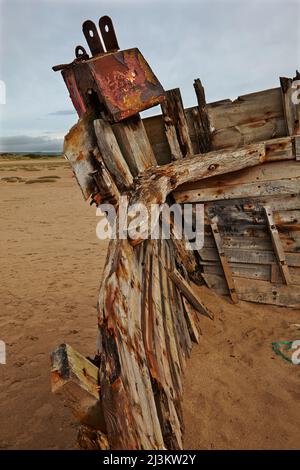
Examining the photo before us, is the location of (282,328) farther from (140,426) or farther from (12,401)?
(12,401)

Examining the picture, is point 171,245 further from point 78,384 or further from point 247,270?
point 78,384

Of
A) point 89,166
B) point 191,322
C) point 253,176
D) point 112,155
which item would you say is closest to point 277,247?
point 253,176

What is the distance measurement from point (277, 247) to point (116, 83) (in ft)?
7.52

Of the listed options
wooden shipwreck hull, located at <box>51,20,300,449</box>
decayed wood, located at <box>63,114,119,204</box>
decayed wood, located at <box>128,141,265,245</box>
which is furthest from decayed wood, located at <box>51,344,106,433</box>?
decayed wood, located at <box>128,141,265,245</box>

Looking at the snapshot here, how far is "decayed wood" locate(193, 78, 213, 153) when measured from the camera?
340 centimetres

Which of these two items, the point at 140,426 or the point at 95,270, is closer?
the point at 140,426

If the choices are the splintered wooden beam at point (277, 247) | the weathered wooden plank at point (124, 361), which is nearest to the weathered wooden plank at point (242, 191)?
the splintered wooden beam at point (277, 247)

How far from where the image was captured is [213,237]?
13.5ft

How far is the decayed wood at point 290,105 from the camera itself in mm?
3164

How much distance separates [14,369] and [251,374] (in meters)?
2.89

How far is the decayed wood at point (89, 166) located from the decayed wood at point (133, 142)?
33cm

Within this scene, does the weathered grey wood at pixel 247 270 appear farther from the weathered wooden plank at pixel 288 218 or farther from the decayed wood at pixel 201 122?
the decayed wood at pixel 201 122

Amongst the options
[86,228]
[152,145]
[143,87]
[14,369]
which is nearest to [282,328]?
[152,145]

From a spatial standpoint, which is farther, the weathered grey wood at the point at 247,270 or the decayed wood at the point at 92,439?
the weathered grey wood at the point at 247,270
